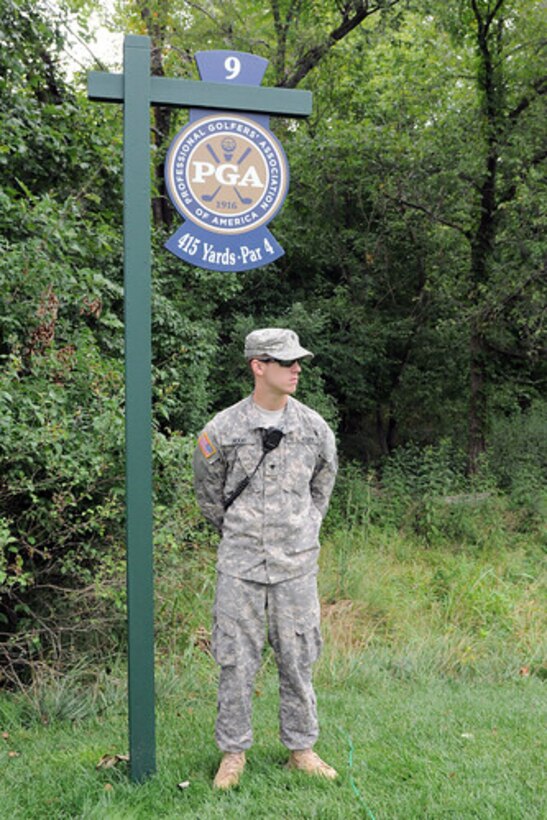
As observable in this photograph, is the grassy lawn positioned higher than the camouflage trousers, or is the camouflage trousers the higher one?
the camouflage trousers

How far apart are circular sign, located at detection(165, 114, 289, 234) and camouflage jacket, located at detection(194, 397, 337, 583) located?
2.63ft

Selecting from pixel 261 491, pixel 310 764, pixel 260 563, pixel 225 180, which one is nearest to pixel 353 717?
pixel 310 764

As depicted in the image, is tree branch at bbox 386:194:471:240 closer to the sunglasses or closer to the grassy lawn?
the grassy lawn

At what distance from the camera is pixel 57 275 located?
17.8 feet

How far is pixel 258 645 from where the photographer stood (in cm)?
334

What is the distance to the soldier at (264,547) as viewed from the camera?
3.29 meters

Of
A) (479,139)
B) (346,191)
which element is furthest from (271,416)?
(346,191)

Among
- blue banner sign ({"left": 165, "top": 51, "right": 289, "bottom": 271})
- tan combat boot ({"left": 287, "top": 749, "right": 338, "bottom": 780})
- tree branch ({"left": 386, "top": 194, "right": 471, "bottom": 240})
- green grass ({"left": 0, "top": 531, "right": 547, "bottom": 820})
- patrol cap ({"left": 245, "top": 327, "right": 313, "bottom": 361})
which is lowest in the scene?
green grass ({"left": 0, "top": 531, "right": 547, "bottom": 820})

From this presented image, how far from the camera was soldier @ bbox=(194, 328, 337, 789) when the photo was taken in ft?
10.8

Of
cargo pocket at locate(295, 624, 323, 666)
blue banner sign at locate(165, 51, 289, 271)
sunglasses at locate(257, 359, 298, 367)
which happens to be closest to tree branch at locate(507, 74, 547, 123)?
blue banner sign at locate(165, 51, 289, 271)

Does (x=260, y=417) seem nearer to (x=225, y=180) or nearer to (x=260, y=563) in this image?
(x=260, y=563)

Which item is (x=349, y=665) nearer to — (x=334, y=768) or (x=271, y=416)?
(x=334, y=768)

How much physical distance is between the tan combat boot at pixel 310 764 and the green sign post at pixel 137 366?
651mm

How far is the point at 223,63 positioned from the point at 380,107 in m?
9.08
